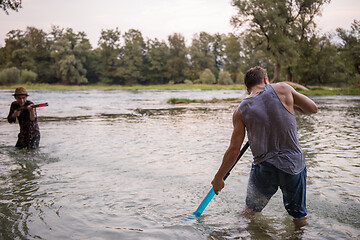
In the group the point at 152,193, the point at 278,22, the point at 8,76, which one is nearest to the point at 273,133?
the point at 152,193

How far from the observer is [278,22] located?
38.0m

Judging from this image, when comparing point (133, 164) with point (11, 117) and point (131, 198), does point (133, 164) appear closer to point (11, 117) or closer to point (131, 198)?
point (131, 198)

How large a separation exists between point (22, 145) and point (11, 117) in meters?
0.87

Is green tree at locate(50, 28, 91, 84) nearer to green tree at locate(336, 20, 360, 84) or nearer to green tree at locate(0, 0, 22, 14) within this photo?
green tree at locate(336, 20, 360, 84)

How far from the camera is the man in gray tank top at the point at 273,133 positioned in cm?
308

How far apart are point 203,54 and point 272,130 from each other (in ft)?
343

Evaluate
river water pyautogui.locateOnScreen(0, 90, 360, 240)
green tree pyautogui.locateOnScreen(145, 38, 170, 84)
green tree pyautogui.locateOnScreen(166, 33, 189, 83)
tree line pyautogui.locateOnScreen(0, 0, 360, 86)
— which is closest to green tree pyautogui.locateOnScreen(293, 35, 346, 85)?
tree line pyautogui.locateOnScreen(0, 0, 360, 86)

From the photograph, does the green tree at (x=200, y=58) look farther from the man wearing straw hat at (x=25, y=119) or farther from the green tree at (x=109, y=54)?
the man wearing straw hat at (x=25, y=119)

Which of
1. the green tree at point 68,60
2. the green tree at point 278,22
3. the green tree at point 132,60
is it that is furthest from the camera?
the green tree at point 132,60

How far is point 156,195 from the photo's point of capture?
5008 millimetres

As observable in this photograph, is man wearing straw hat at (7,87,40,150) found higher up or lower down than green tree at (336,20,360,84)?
lower down

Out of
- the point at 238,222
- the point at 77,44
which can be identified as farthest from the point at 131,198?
the point at 77,44

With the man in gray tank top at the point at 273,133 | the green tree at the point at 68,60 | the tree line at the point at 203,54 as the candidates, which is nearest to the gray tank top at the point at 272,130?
the man in gray tank top at the point at 273,133

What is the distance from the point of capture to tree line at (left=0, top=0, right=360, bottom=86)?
4025cm
